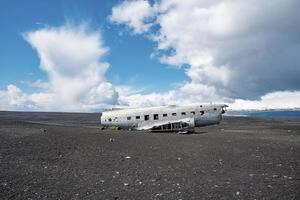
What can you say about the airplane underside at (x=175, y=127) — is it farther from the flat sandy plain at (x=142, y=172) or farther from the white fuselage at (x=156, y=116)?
the flat sandy plain at (x=142, y=172)

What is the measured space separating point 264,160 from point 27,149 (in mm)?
14024

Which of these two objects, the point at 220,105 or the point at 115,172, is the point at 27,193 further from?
the point at 220,105

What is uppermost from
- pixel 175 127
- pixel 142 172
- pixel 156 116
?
pixel 156 116

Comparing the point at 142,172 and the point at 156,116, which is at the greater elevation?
the point at 156,116

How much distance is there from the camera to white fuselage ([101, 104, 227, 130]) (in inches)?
1539

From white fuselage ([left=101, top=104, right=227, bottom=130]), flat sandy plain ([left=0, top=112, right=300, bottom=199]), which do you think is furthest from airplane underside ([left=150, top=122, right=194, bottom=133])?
flat sandy plain ([left=0, top=112, right=300, bottom=199])

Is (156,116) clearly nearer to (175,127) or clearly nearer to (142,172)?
(175,127)

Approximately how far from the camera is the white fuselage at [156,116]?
39.1 m

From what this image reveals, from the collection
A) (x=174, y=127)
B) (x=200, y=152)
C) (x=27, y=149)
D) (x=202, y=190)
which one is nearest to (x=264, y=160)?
(x=200, y=152)

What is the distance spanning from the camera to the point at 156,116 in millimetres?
39188

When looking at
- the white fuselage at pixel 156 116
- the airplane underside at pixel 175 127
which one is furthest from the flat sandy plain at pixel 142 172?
the white fuselage at pixel 156 116

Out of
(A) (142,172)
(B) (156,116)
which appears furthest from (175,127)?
(A) (142,172)

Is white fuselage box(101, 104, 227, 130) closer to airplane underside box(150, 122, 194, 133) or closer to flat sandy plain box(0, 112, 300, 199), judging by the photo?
airplane underside box(150, 122, 194, 133)

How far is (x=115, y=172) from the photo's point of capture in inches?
536
